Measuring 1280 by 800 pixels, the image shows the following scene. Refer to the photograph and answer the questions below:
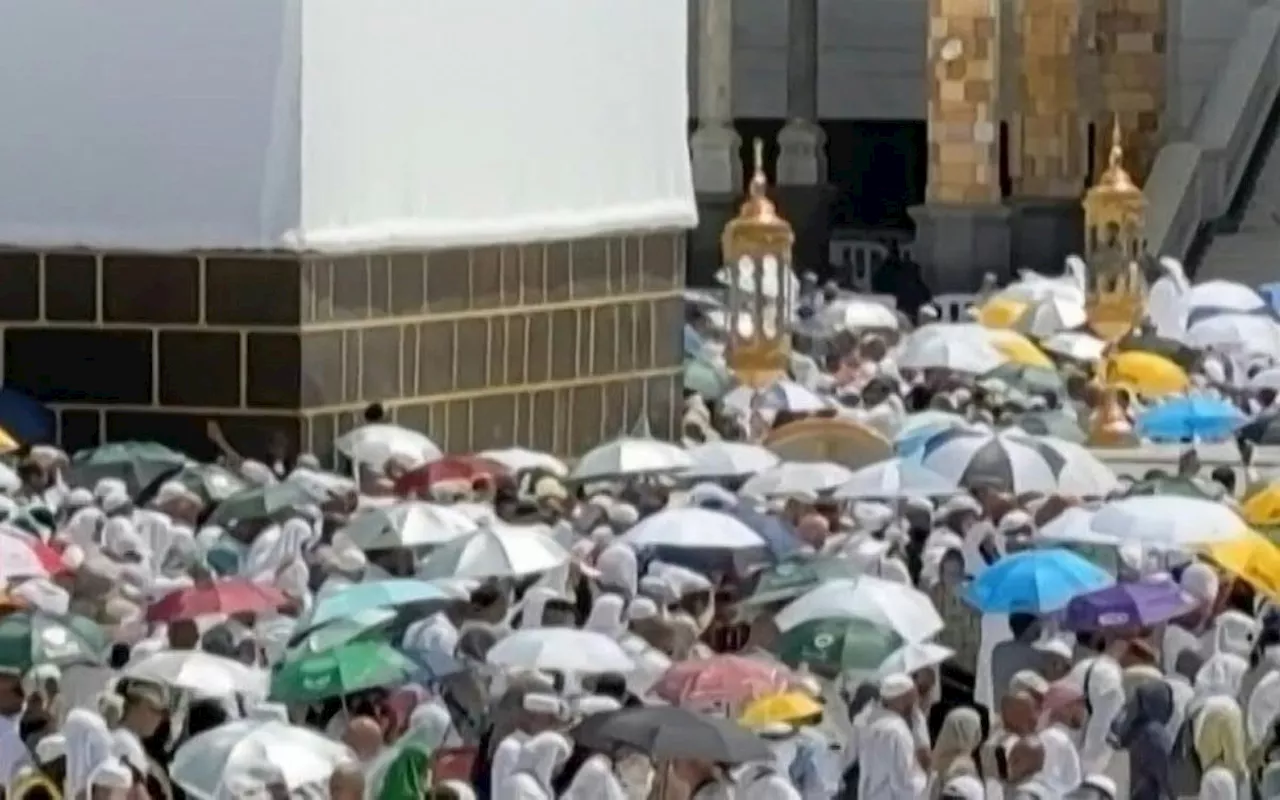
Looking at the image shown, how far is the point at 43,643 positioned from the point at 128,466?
14.1ft

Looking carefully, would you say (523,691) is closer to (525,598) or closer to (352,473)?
(525,598)

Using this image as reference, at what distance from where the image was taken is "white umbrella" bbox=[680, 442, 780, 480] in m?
18.8

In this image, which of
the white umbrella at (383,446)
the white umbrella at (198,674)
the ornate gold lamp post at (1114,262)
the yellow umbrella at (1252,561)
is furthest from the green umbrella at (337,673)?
the ornate gold lamp post at (1114,262)

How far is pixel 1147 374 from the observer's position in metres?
23.7

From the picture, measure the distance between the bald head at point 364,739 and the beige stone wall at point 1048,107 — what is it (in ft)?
71.3

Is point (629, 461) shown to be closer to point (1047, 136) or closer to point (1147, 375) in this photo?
point (1147, 375)

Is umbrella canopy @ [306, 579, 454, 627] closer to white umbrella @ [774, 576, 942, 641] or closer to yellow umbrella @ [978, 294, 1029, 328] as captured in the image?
white umbrella @ [774, 576, 942, 641]

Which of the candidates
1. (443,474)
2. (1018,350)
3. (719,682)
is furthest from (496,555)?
(1018,350)

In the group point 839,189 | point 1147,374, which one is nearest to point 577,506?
point 1147,374

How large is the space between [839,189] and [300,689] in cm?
2591

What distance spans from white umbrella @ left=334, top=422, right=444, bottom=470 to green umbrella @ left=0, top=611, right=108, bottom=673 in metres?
5.12

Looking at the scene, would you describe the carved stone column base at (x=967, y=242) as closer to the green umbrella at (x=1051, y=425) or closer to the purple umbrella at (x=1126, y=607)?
the green umbrella at (x=1051, y=425)

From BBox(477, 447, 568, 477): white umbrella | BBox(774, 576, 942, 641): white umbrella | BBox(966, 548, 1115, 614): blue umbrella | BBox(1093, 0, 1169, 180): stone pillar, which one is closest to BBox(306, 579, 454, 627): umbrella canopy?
BBox(774, 576, 942, 641): white umbrella

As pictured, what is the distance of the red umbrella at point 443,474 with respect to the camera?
17.5m
